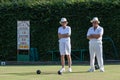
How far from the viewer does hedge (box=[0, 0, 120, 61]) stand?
77.6ft

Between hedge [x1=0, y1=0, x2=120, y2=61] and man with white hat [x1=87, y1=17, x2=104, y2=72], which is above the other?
hedge [x1=0, y1=0, x2=120, y2=61]

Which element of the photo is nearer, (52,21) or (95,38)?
(95,38)

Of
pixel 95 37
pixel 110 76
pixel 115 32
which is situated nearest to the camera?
pixel 110 76

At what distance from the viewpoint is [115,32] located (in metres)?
23.6

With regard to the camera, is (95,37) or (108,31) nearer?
(95,37)

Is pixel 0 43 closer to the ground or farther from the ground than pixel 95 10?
closer to the ground

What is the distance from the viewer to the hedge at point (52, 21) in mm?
23656

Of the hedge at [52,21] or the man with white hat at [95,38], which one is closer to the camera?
the man with white hat at [95,38]

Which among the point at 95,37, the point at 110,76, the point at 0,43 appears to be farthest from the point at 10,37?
the point at 110,76

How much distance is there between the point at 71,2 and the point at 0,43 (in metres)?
4.09

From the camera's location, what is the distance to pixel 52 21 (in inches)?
946

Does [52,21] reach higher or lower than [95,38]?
higher

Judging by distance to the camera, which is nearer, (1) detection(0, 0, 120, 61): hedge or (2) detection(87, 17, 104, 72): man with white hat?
(2) detection(87, 17, 104, 72): man with white hat

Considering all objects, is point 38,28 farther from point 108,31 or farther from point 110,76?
point 110,76
